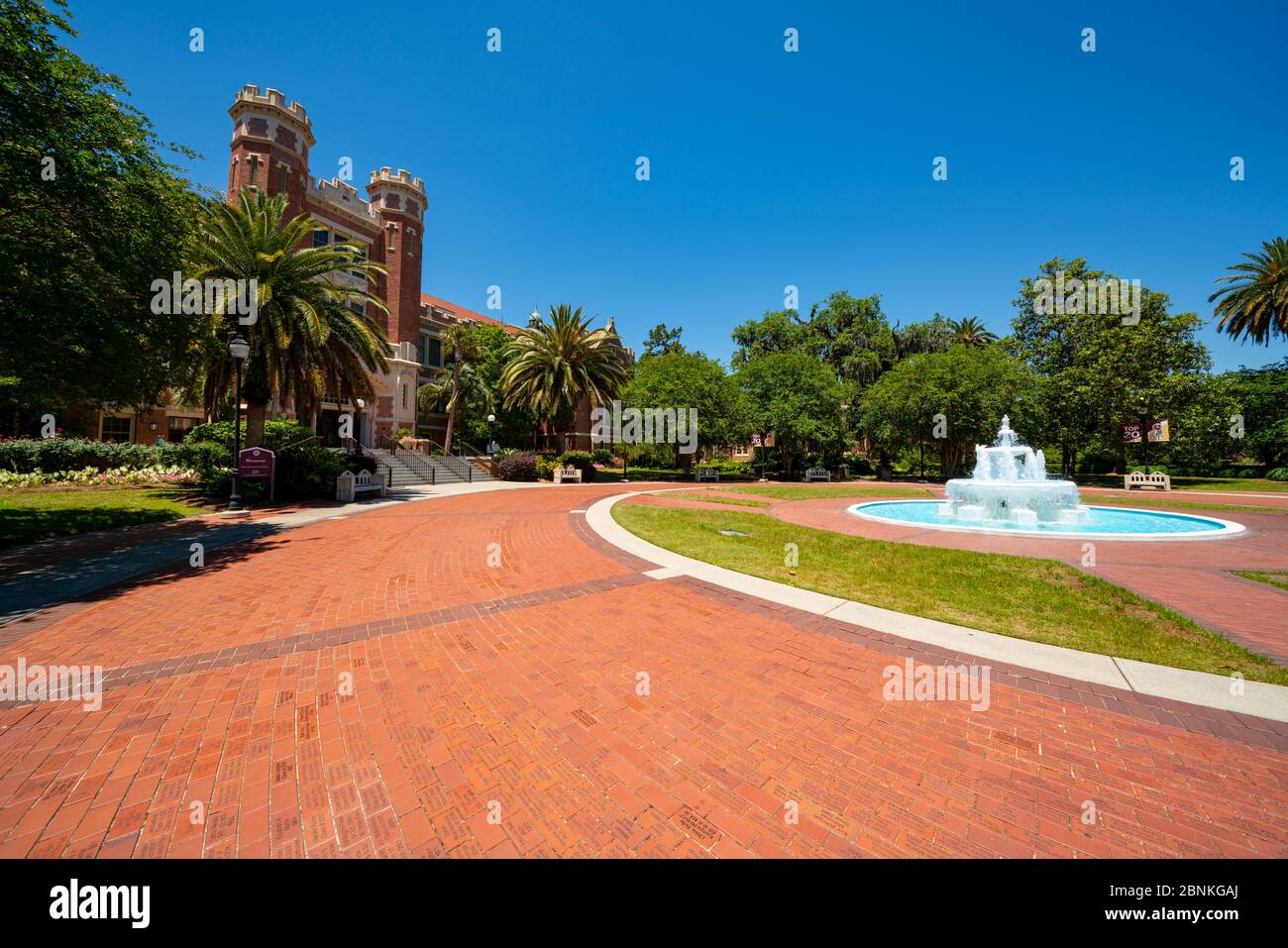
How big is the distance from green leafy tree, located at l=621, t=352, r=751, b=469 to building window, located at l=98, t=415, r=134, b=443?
3288 cm

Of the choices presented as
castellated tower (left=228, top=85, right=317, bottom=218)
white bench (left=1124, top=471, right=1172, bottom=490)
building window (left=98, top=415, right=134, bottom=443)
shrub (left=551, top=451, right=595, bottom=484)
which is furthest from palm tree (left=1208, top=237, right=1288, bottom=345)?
building window (left=98, top=415, right=134, bottom=443)

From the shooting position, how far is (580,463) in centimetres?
3056

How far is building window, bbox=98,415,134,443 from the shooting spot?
2916 cm

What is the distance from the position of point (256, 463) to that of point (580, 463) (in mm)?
18143

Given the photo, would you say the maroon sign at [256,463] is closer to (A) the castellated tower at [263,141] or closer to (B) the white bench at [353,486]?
(B) the white bench at [353,486]

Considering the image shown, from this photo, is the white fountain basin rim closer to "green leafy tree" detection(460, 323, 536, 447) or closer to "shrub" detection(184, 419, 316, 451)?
"shrub" detection(184, 419, 316, 451)

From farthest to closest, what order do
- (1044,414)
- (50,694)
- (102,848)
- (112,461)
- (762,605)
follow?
(1044,414), (112,461), (762,605), (50,694), (102,848)

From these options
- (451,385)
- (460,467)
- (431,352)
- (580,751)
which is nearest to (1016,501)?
(580,751)

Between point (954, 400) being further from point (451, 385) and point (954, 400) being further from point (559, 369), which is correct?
point (451, 385)

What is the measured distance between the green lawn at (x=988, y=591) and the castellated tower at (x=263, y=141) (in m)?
31.3
